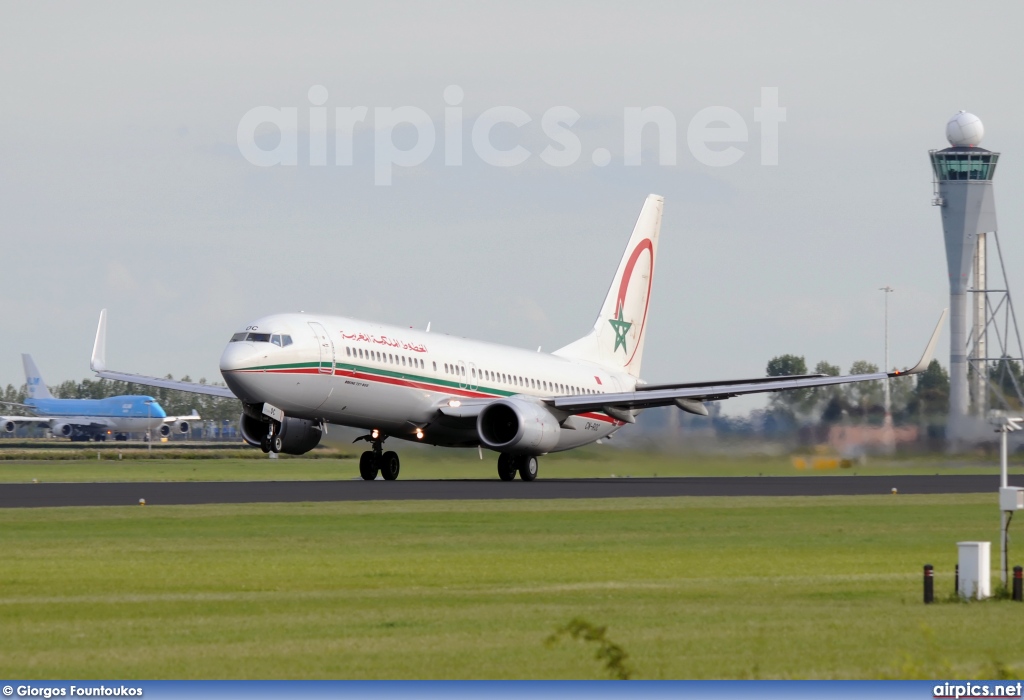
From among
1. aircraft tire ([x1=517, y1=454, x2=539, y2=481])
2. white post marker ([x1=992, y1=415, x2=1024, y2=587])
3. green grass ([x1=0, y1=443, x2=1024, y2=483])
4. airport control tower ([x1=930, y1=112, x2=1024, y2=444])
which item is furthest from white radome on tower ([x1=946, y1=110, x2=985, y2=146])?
white post marker ([x1=992, y1=415, x2=1024, y2=587])

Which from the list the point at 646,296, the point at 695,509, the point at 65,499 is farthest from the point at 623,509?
the point at 646,296

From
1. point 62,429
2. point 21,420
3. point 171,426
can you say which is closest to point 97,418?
point 62,429

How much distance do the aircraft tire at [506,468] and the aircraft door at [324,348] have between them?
9003mm

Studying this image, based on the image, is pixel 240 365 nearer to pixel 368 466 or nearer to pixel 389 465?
pixel 368 466

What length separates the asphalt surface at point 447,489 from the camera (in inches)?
1463

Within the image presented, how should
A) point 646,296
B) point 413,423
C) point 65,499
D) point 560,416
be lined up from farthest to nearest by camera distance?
1. point 646,296
2. point 560,416
3. point 413,423
4. point 65,499

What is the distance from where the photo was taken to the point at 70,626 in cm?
1573

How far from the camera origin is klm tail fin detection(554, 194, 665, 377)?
5972 centimetres

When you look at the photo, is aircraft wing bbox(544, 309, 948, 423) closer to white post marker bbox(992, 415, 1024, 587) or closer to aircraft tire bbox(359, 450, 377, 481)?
aircraft tire bbox(359, 450, 377, 481)

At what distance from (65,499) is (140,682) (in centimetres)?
2595

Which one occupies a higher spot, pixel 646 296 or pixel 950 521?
pixel 646 296

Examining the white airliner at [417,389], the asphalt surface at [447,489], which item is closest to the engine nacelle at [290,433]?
the white airliner at [417,389]

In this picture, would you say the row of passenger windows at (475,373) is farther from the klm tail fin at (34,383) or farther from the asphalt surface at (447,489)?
the klm tail fin at (34,383)

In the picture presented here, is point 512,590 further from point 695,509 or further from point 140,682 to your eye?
point 695,509
